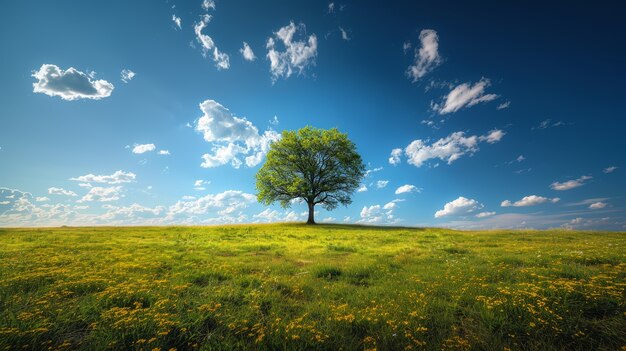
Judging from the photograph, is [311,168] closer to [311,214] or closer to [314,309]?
[311,214]

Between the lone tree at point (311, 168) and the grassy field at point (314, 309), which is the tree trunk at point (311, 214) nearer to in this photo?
the lone tree at point (311, 168)

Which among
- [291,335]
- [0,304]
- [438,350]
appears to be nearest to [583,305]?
[438,350]

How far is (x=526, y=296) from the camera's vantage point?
249 inches

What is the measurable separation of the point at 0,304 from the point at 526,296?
41.0ft

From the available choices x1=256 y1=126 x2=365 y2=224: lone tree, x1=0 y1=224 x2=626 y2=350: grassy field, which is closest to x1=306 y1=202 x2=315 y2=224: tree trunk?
x1=256 y1=126 x2=365 y2=224: lone tree

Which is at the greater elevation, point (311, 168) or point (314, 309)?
point (311, 168)

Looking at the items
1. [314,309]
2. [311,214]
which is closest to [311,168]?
[311,214]

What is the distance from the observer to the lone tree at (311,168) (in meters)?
43.2

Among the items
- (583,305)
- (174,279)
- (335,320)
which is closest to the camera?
(335,320)

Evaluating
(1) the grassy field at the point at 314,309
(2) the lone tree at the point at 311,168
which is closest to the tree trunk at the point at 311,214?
(2) the lone tree at the point at 311,168

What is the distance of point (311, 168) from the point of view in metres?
43.1

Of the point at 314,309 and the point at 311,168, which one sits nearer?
the point at 314,309

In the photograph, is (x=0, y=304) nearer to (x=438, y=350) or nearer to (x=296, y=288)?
(x=296, y=288)

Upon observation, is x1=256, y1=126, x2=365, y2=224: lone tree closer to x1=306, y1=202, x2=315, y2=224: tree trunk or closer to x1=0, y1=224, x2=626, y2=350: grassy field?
x1=306, y1=202, x2=315, y2=224: tree trunk
